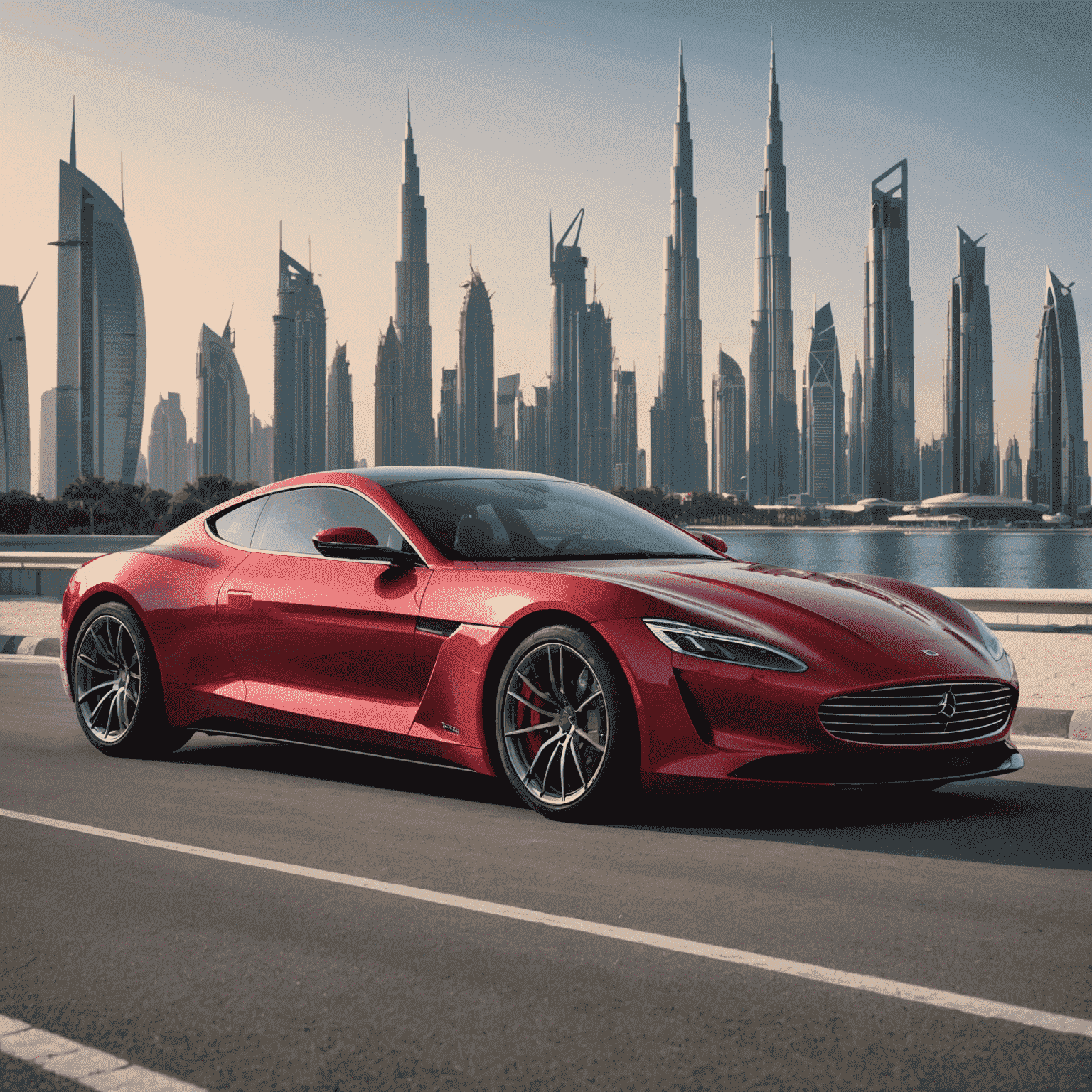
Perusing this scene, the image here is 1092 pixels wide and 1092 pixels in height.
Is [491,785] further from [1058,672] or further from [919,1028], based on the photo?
[1058,672]

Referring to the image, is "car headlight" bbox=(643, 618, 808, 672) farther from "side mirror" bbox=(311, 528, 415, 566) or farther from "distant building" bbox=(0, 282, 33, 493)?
"distant building" bbox=(0, 282, 33, 493)

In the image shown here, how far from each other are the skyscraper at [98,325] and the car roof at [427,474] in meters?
171

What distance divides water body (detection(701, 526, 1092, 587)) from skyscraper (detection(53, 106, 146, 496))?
76.1 metres

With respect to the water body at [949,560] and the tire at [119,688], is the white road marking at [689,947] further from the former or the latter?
the water body at [949,560]

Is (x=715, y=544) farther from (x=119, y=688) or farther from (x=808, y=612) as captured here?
(x=119, y=688)

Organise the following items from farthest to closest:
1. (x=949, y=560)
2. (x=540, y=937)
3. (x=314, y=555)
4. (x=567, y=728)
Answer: (x=949, y=560) → (x=314, y=555) → (x=567, y=728) → (x=540, y=937)

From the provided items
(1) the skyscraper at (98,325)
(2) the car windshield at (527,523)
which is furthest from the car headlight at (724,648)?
(1) the skyscraper at (98,325)

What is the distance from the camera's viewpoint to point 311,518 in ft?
21.9

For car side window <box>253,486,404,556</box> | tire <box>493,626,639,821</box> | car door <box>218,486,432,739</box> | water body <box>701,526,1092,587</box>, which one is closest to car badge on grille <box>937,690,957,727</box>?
tire <box>493,626,639,821</box>

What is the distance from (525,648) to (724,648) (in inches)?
32.2

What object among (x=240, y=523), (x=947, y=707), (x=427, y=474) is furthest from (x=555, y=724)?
(x=240, y=523)

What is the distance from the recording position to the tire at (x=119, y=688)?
7.02m

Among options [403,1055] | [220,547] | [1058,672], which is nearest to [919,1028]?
[403,1055]

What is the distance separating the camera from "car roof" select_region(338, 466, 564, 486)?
21.6ft
